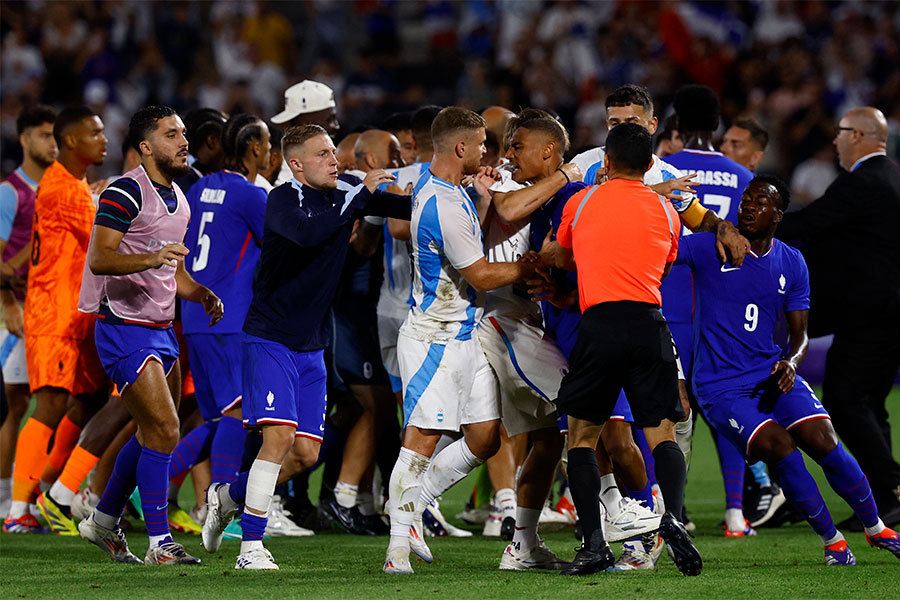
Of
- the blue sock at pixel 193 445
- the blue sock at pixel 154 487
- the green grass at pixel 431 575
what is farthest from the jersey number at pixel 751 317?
the blue sock at pixel 193 445

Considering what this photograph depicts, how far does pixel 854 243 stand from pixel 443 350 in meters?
3.63

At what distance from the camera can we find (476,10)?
19891 mm

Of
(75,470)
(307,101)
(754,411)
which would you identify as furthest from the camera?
(307,101)

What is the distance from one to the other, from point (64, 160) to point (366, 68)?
1025 cm

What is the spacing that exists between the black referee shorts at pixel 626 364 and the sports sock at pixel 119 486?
2.52 m

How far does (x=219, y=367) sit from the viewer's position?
795 centimetres

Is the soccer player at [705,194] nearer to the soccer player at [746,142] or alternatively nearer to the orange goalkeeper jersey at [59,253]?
the soccer player at [746,142]

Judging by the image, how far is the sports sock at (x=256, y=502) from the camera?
6.46 m

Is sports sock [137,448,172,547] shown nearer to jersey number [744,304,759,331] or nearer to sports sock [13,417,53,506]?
sports sock [13,417,53,506]

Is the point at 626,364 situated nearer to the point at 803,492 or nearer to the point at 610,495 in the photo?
the point at 610,495

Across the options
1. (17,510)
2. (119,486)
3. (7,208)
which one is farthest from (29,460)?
(7,208)

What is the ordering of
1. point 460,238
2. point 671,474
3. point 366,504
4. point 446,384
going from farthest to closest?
point 366,504 < point 446,384 < point 460,238 < point 671,474

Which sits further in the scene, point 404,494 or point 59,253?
point 59,253

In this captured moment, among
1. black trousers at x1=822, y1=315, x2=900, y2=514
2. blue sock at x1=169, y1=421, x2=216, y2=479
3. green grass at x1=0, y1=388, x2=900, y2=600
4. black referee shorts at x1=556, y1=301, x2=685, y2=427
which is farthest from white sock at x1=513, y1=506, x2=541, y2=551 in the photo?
black trousers at x1=822, y1=315, x2=900, y2=514
